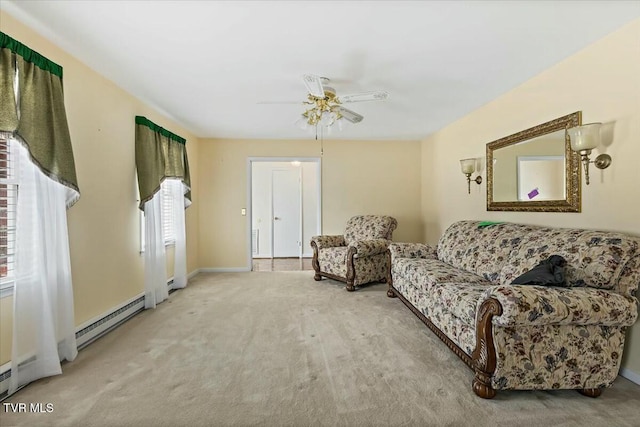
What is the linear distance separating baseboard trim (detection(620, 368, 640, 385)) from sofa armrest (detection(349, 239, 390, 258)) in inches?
100

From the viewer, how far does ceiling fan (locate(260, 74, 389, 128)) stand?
8.21 ft

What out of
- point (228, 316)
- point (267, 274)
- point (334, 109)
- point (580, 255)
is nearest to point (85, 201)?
point (228, 316)

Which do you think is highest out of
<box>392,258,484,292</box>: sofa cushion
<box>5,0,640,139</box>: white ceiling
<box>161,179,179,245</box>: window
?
<box>5,0,640,139</box>: white ceiling

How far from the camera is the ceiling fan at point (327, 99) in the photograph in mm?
2504

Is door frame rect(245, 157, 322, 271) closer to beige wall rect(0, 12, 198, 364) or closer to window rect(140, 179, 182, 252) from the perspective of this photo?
window rect(140, 179, 182, 252)

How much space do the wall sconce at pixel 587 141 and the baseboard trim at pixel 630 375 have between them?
1.43m

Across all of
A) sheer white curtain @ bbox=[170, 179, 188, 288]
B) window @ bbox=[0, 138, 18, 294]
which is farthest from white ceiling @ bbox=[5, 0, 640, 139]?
sheer white curtain @ bbox=[170, 179, 188, 288]

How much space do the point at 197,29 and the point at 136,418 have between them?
2.45 meters

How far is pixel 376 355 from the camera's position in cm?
238

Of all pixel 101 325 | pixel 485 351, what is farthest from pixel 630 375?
pixel 101 325

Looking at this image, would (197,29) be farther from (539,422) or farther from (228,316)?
(539,422)

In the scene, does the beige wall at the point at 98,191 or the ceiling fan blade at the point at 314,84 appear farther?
the beige wall at the point at 98,191

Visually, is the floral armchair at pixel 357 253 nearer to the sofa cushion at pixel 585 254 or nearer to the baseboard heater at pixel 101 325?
the sofa cushion at pixel 585 254

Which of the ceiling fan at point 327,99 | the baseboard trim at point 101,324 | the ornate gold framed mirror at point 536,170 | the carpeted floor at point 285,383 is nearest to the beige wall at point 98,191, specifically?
the baseboard trim at point 101,324
